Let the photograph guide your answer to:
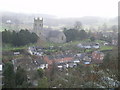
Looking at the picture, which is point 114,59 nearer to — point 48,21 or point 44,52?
point 44,52

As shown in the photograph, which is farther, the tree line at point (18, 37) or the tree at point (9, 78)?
the tree line at point (18, 37)

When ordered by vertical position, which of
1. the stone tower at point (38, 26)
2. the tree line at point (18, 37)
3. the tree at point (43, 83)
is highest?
the stone tower at point (38, 26)

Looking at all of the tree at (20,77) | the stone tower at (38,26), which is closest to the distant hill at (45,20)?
the stone tower at (38,26)

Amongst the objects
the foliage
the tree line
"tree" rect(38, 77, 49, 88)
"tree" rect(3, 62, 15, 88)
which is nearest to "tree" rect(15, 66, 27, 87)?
"tree" rect(3, 62, 15, 88)

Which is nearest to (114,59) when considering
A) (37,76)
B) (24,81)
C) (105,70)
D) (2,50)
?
(105,70)

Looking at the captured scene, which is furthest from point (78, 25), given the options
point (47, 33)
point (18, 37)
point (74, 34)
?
point (18, 37)

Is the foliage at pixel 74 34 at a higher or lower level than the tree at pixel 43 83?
higher

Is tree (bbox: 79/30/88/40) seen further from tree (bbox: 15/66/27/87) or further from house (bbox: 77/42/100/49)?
tree (bbox: 15/66/27/87)

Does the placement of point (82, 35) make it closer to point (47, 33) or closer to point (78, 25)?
point (78, 25)

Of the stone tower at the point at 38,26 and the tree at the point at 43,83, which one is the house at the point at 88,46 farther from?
the tree at the point at 43,83

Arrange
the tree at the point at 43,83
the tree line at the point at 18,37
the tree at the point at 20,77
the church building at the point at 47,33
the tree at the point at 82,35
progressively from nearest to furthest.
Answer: the tree at the point at 43,83 → the tree at the point at 20,77 → the tree line at the point at 18,37 → the church building at the point at 47,33 → the tree at the point at 82,35
